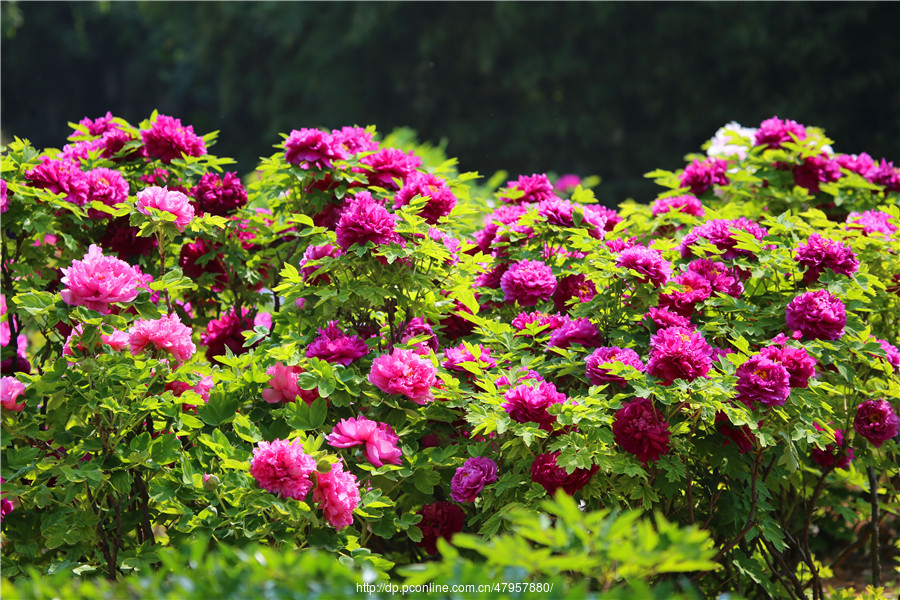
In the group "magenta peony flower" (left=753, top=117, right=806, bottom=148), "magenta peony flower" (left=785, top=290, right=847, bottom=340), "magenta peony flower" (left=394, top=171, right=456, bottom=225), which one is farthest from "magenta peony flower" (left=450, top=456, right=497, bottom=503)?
"magenta peony flower" (left=753, top=117, right=806, bottom=148)

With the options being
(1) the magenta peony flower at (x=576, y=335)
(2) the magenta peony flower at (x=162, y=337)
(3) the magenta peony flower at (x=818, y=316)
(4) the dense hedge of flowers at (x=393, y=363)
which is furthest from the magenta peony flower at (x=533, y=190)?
(2) the magenta peony flower at (x=162, y=337)

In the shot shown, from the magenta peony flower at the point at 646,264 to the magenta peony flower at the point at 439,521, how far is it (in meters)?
0.84

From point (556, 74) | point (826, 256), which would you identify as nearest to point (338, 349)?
point (826, 256)

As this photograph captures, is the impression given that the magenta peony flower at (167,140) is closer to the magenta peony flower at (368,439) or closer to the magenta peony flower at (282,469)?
the magenta peony flower at (368,439)

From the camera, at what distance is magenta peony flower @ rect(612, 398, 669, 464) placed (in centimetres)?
215

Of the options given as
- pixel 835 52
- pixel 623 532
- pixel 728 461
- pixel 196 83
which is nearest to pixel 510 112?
pixel 835 52

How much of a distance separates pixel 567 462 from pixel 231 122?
18679mm

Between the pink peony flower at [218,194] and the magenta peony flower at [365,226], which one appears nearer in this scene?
the magenta peony flower at [365,226]

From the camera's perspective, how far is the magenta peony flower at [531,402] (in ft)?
6.93

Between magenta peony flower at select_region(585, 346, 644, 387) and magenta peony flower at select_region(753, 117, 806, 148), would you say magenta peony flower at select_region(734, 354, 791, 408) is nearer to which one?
magenta peony flower at select_region(585, 346, 644, 387)

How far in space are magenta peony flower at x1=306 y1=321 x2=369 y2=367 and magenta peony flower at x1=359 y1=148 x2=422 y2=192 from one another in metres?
0.69

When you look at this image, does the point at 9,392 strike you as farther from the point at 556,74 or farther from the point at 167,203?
the point at 556,74

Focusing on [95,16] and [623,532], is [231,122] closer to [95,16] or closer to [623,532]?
[95,16]

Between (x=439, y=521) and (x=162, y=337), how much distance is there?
0.91 m
